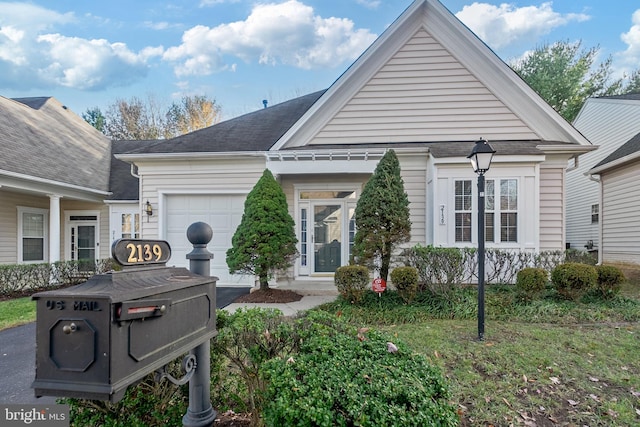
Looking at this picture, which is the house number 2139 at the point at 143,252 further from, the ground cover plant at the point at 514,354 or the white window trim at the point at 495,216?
the white window trim at the point at 495,216

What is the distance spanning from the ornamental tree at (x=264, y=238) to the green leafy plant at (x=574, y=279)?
5.02 m

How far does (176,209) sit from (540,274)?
27.0ft

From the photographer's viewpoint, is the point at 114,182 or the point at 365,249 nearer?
the point at 365,249

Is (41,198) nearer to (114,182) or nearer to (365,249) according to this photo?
(114,182)

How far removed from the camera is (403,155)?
7562 millimetres

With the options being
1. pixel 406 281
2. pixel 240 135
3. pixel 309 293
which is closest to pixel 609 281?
pixel 406 281

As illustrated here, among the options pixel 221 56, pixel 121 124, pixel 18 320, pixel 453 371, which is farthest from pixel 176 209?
pixel 121 124

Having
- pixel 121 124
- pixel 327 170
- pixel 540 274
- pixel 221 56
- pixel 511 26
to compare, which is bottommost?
pixel 540 274

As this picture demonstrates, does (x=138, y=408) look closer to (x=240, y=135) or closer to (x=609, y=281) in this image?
(x=609, y=281)

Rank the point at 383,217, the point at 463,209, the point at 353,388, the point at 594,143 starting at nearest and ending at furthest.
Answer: the point at 353,388 < the point at 383,217 < the point at 463,209 < the point at 594,143

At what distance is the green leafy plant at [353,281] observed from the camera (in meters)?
5.81

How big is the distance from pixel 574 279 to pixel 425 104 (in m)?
4.83

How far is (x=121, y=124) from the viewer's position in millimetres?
25703

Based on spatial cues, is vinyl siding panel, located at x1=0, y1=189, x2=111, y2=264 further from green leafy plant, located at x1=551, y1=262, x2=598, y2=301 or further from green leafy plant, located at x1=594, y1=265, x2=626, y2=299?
green leafy plant, located at x1=594, y1=265, x2=626, y2=299
